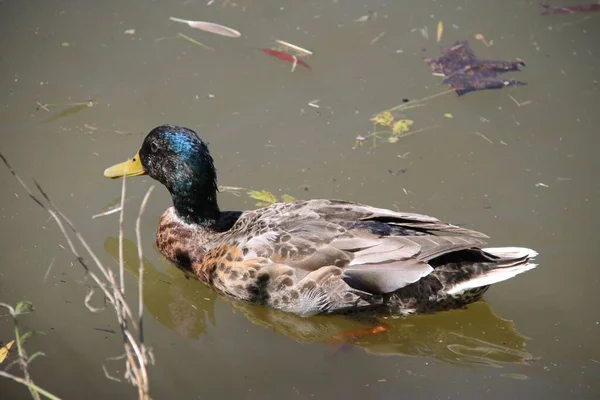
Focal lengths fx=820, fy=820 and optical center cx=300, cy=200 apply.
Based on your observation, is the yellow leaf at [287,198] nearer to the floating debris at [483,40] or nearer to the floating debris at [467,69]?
the floating debris at [467,69]

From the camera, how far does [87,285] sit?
566 centimetres

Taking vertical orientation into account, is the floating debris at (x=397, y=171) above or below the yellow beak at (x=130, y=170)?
above

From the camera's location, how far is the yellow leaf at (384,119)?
7061mm

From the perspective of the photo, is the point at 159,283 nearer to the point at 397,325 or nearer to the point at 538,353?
the point at 397,325

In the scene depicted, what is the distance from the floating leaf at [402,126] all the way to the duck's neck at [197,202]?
1792mm

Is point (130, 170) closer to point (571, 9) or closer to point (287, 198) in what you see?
point (287, 198)

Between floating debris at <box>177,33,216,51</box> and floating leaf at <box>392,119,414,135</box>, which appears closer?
Result: floating leaf at <box>392,119,414,135</box>

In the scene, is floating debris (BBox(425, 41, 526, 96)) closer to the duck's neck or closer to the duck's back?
the duck's back

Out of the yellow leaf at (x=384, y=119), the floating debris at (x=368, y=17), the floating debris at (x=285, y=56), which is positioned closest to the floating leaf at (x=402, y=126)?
the yellow leaf at (x=384, y=119)

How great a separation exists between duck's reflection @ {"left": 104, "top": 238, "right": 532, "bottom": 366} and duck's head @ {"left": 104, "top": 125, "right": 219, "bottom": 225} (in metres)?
0.66

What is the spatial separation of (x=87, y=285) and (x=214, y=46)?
303 cm

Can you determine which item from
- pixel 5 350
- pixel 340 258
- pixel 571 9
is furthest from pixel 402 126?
pixel 5 350

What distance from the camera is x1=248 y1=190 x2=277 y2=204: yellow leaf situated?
639 centimetres

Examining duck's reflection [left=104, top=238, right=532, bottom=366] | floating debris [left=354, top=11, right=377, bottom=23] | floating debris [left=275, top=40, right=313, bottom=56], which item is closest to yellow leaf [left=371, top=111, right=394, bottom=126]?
floating debris [left=275, top=40, right=313, bottom=56]
